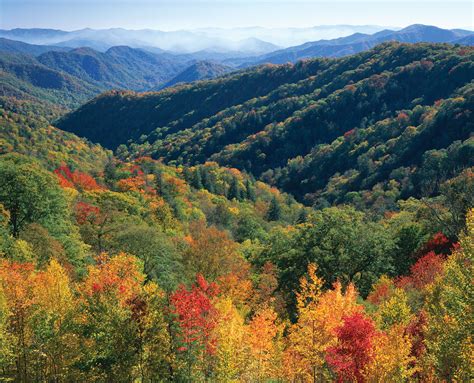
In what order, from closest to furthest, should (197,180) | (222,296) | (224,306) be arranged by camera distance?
(224,306), (222,296), (197,180)

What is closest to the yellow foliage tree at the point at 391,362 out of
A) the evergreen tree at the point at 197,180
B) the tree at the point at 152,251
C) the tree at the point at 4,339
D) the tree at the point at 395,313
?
the tree at the point at 395,313

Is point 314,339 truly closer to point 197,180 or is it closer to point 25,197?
point 25,197

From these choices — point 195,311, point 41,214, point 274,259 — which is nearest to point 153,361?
point 195,311

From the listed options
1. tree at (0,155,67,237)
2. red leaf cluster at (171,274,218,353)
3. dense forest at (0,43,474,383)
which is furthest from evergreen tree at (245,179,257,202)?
red leaf cluster at (171,274,218,353)

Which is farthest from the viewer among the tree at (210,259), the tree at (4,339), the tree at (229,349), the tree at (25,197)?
the tree at (210,259)

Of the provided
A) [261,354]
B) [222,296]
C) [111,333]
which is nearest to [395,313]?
[261,354]

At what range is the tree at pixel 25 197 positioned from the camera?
177 feet

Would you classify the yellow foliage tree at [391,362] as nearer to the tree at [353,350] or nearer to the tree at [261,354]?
the tree at [353,350]

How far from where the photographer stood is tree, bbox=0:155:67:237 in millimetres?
54000

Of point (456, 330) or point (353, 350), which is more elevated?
point (456, 330)

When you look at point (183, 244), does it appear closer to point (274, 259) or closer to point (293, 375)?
point (274, 259)

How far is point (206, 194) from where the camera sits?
157375 millimetres

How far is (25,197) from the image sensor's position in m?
54.7

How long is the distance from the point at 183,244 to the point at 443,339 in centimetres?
4370
